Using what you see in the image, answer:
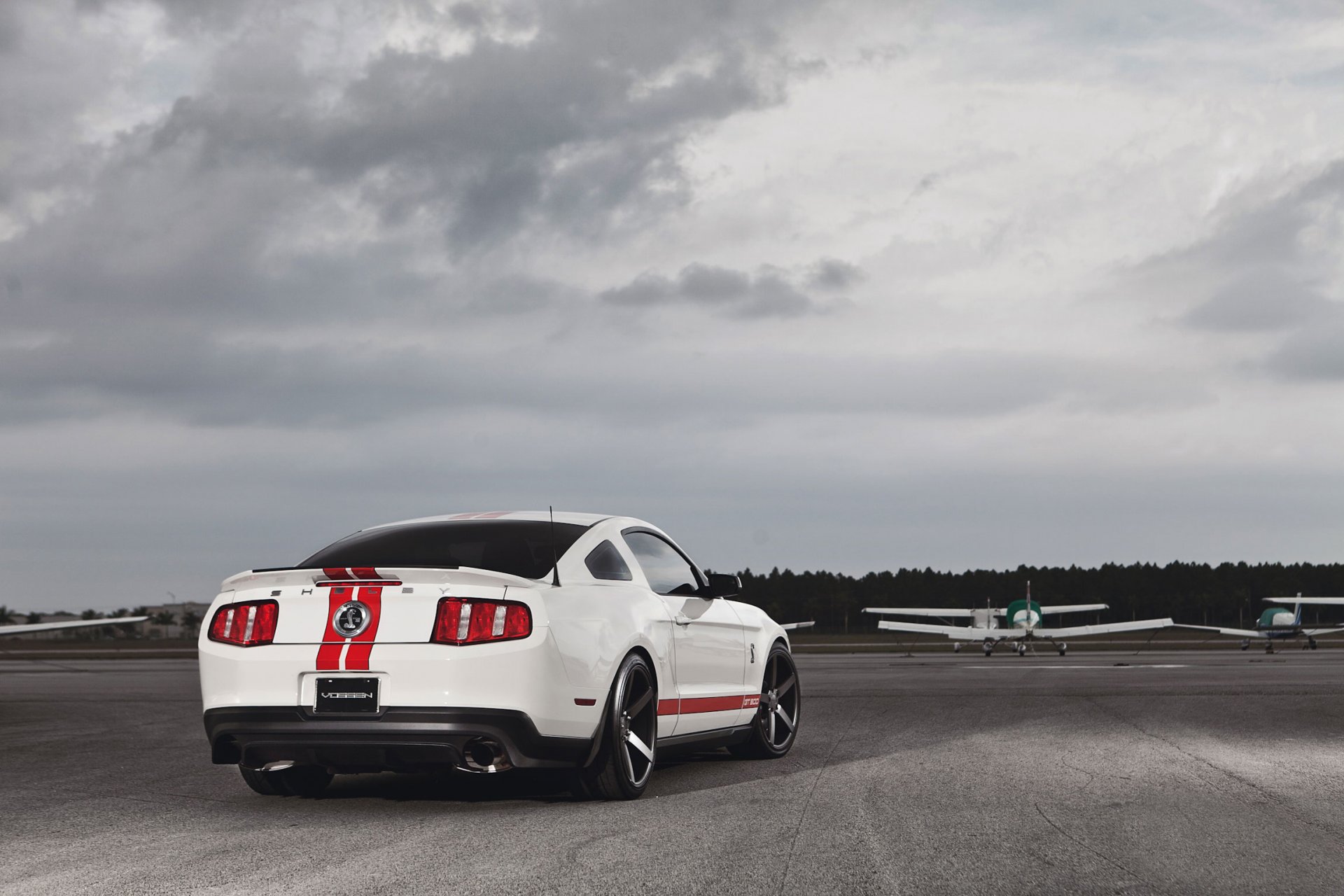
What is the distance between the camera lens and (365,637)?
253 inches

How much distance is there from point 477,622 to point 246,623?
120 centimetres

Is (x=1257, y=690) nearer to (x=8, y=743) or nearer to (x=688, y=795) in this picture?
(x=688, y=795)

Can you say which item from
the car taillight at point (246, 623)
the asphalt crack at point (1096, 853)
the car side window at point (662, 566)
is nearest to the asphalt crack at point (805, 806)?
the asphalt crack at point (1096, 853)

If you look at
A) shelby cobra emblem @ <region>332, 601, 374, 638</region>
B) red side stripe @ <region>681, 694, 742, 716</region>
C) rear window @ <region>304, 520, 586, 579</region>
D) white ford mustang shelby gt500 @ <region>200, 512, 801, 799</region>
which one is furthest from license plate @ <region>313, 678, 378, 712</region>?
red side stripe @ <region>681, 694, 742, 716</region>

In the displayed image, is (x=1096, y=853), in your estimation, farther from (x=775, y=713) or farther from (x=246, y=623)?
(x=775, y=713)

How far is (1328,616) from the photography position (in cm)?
16750

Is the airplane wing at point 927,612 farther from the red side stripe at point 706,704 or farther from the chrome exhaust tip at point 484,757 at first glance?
the chrome exhaust tip at point 484,757

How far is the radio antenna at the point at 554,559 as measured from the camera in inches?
266

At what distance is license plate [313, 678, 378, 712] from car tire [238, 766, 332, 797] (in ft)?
3.58

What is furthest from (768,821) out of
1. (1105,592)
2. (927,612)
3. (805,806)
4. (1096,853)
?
(1105,592)

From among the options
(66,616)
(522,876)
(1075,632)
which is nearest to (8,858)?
(522,876)

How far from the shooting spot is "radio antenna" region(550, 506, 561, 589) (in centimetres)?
675

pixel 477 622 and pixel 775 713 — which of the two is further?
pixel 775 713

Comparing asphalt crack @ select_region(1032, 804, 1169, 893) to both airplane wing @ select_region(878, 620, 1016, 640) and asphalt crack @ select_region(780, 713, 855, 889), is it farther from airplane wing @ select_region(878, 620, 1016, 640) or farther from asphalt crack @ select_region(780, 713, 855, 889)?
airplane wing @ select_region(878, 620, 1016, 640)
